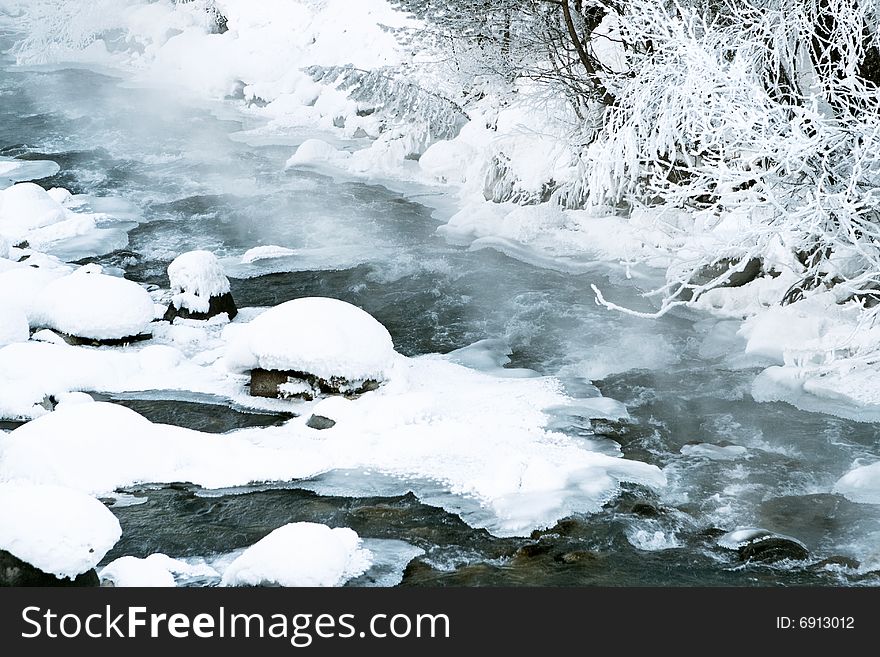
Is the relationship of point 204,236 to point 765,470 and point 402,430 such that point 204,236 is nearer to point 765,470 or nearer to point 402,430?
point 402,430

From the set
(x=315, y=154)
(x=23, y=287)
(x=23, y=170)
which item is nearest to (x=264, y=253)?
(x=23, y=287)

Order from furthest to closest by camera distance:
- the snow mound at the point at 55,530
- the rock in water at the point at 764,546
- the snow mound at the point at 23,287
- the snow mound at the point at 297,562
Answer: the snow mound at the point at 23,287 < the rock in water at the point at 764,546 < the snow mound at the point at 297,562 < the snow mound at the point at 55,530

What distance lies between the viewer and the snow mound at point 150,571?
537 centimetres

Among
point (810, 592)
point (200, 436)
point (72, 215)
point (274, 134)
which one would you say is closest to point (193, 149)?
point (274, 134)

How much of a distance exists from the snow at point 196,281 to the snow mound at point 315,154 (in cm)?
853

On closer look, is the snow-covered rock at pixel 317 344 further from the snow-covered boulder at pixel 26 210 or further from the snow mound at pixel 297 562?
the snow-covered boulder at pixel 26 210

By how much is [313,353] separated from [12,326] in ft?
10.5

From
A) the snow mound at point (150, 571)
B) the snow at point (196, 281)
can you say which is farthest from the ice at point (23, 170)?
the snow mound at point (150, 571)

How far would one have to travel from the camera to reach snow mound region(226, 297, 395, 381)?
8.38 m

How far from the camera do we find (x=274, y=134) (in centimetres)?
2236

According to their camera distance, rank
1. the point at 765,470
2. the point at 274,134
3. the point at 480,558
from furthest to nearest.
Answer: the point at 274,134 → the point at 765,470 → the point at 480,558

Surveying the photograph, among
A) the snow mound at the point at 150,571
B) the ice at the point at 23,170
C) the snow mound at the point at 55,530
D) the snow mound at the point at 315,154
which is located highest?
the snow mound at the point at 55,530

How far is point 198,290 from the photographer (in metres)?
10.5

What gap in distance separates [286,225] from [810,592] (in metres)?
11.1
